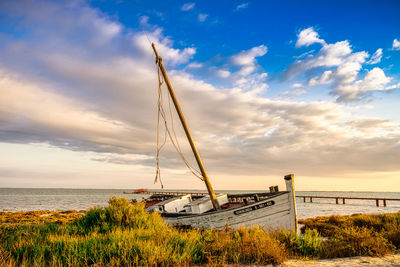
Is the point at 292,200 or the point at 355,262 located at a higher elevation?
the point at 292,200

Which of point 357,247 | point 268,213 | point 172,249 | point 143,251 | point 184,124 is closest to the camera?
point 143,251

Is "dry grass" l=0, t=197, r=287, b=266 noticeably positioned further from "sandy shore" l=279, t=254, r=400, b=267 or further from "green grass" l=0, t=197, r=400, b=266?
"sandy shore" l=279, t=254, r=400, b=267

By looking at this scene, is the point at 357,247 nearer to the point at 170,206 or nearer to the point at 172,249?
the point at 172,249

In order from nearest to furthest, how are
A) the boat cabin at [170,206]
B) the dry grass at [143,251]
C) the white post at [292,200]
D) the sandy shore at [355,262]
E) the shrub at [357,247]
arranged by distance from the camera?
the dry grass at [143,251] < the sandy shore at [355,262] < the shrub at [357,247] < the white post at [292,200] < the boat cabin at [170,206]

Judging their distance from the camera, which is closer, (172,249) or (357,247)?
(172,249)

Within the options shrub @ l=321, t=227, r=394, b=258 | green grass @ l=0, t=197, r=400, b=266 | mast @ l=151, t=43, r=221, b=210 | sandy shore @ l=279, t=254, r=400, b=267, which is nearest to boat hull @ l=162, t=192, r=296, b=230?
mast @ l=151, t=43, r=221, b=210

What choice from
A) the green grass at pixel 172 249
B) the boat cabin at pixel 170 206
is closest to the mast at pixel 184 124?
the boat cabin at pixel 170 206

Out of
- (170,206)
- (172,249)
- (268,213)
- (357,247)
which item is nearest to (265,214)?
(268,213)

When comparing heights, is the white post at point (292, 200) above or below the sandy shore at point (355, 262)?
above

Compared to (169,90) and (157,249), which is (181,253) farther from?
(169,90)

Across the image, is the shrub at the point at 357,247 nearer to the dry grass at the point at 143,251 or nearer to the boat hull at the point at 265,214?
the dry grass at the point at 143,251

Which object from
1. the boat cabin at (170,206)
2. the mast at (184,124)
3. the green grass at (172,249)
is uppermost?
the mast at (184,124)

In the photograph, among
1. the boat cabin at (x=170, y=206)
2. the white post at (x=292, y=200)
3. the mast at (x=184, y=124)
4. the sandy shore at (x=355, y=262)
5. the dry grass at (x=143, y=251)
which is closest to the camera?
the dry grass at (x=143, y=251)

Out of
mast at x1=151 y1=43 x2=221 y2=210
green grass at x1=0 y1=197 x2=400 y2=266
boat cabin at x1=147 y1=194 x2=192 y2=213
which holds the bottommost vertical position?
boat cabin at x1=147 y1=194 x2=192 y2=213
